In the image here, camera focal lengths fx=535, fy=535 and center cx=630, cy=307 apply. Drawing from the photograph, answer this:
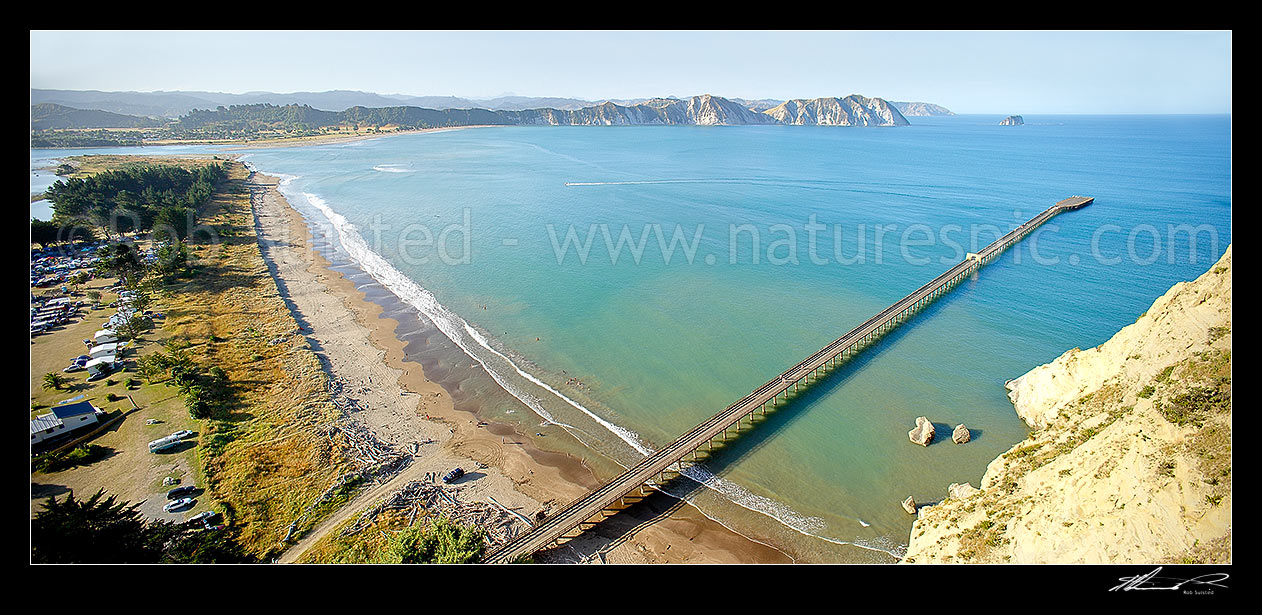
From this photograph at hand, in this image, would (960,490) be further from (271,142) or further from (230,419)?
(271,142)

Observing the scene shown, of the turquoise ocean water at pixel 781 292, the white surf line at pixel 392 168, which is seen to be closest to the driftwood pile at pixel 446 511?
the turquoise ocean water at pixel 781 292

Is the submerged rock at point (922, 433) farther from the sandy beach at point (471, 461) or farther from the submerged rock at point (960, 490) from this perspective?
the sandy beach at point (471, 461)

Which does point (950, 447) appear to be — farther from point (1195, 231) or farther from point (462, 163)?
point (462, 163)

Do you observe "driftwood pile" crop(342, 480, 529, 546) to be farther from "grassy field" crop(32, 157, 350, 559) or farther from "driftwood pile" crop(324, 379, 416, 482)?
"grassy field" crop(32, 157, 350, 559)

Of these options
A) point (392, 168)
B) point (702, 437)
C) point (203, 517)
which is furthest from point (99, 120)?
point (702, 437)
